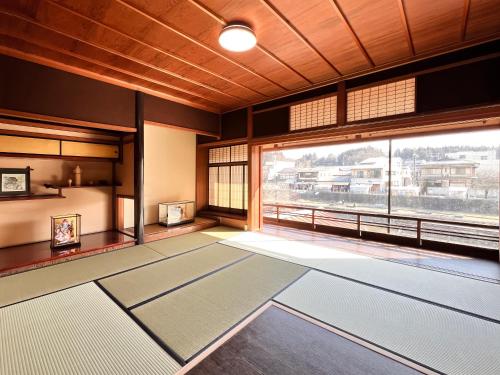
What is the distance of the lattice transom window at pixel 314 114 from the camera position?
3.74 meters

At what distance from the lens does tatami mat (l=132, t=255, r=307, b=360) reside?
161 centimetres

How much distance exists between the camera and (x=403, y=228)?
13.6 ft

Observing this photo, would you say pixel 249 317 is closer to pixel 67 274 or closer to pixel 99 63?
pixel 67 274

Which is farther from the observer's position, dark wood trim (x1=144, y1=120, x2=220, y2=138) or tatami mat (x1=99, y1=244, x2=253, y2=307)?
Result: dark wood trim (x1=144, y1=120, x2=220, y2=138)

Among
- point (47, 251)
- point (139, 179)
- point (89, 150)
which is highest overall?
point (89, 150)

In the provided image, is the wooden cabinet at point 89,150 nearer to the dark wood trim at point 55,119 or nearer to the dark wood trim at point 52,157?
the dark wood trim at point 52,157

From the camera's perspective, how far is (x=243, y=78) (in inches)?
137

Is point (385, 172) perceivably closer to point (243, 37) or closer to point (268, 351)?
point (243, 37)

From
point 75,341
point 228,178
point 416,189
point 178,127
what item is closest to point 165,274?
point 75,341

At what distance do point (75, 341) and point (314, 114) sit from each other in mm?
3988

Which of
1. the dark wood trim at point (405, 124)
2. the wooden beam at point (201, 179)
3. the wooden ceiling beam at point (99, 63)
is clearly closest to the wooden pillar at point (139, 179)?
the wooden ceiling beam at point (99, 63)

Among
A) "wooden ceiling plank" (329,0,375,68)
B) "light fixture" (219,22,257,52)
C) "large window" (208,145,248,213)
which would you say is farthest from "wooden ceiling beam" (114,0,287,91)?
"large window" (208,145,248,213)

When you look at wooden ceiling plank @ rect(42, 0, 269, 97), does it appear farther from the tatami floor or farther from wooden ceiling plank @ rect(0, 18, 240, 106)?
the tatami floor

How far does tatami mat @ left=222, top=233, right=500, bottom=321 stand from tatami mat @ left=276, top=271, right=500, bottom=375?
0.22 meters
